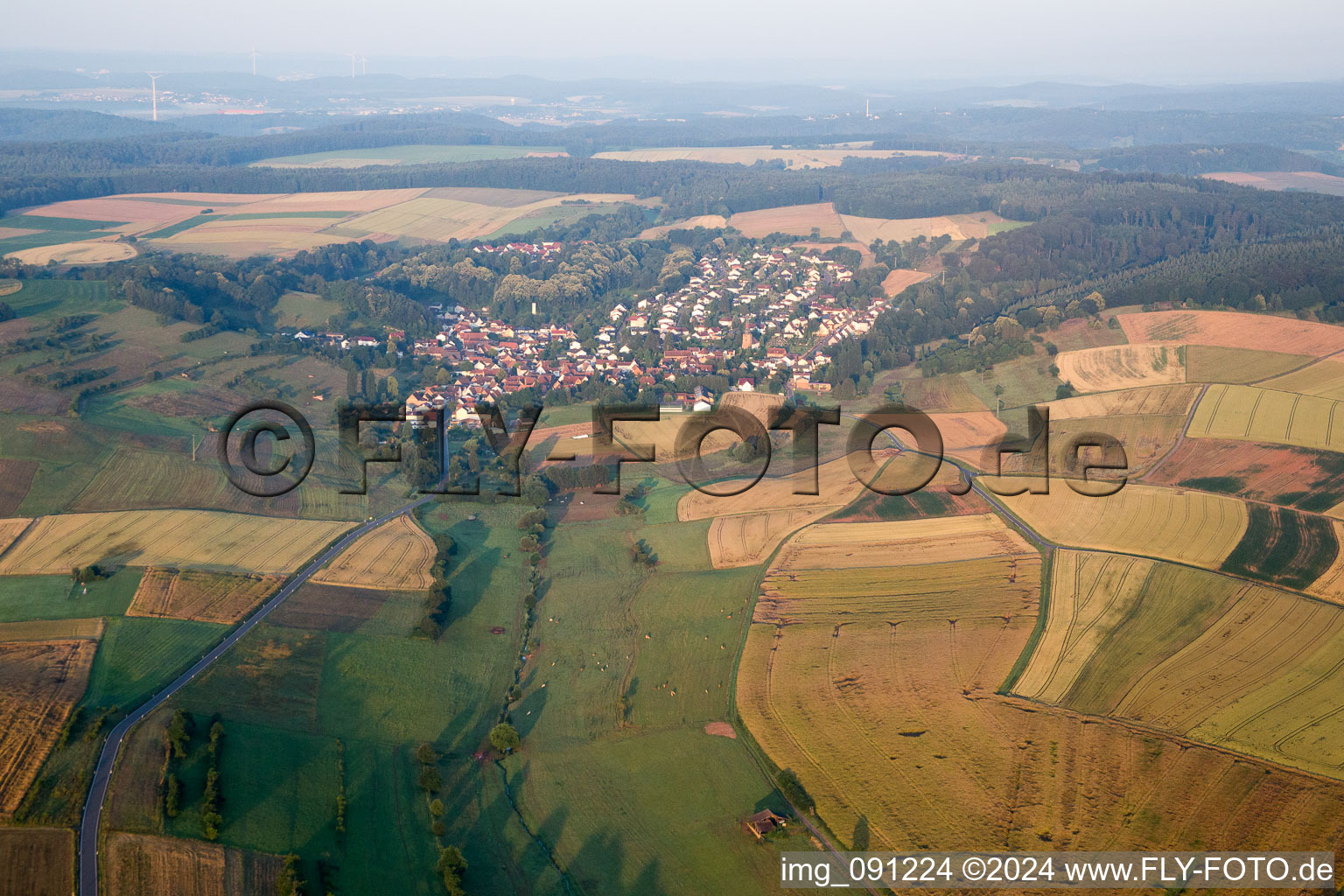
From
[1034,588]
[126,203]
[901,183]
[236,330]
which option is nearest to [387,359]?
[236,330]

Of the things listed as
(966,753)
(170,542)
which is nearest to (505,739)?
(966,753)

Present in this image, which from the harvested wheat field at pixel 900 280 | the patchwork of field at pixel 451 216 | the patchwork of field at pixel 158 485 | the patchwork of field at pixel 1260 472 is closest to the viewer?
the patchwork of field at pixel 1260 472

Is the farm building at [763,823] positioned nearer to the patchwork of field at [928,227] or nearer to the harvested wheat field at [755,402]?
the harvested wheat field at [755,402]

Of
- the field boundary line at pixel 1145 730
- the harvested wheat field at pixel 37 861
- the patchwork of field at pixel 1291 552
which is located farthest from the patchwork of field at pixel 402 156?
the field boundary line at pixel 1145 730

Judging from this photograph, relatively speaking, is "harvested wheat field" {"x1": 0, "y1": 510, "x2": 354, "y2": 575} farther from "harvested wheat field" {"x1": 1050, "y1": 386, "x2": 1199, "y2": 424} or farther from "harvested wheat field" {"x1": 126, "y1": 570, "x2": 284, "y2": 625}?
"harvested wheat field" {"x1": 1050, "y1": 386, "x2": 1199, "y2": 424}

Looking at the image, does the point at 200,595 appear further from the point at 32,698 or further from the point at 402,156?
the point at 402,156

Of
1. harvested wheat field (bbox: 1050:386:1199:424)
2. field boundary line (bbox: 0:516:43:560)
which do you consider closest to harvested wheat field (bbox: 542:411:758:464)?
harvested wheat field (bbox: 1050:386:1199:424)
